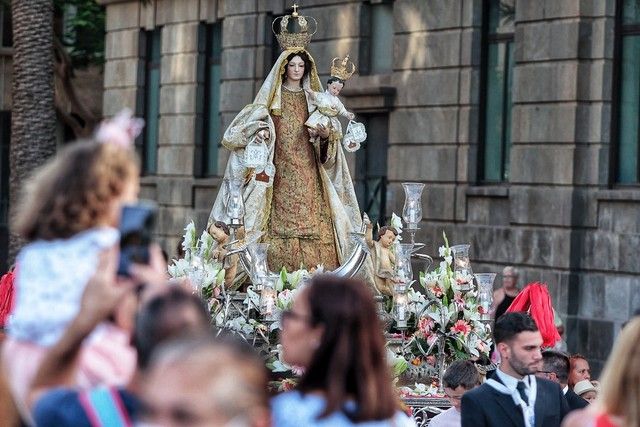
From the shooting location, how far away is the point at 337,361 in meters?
5.17

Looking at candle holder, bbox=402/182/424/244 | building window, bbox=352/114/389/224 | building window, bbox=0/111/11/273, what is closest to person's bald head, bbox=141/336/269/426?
candle holder, bbox=402/182/424/244

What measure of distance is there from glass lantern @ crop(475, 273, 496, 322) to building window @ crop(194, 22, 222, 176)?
48.6ft

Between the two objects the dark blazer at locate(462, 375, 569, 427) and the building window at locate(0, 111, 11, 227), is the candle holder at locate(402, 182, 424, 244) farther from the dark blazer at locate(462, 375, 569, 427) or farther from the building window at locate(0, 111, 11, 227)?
the building window at locate(0, 111, 11, 227)

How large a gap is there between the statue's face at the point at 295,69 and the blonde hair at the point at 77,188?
9.67 metres

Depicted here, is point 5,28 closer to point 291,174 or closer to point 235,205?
point 291,174

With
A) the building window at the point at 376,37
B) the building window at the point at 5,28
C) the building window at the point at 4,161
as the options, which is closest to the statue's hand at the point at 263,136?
the building window at the point at 376,37

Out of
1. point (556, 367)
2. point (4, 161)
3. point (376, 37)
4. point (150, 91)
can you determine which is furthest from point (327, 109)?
point (4, 161)

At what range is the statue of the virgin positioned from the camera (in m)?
14.8

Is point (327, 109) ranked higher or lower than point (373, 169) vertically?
higher

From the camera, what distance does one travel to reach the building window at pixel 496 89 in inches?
867

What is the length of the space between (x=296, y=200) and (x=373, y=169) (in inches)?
369

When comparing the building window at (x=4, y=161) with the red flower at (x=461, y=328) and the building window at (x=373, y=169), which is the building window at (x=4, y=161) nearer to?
the building window at (x=373, y=169)

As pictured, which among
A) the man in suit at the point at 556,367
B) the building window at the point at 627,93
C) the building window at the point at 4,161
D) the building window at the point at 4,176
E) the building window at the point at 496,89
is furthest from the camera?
the building window at the point at 4,161

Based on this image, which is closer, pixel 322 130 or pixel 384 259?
pixel 384 259
